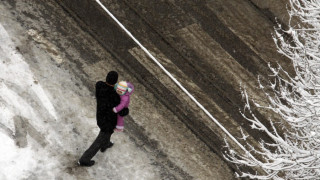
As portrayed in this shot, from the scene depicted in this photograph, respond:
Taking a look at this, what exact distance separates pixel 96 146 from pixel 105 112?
904 mm

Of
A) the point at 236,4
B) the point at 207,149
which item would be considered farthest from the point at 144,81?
the point at 236,4

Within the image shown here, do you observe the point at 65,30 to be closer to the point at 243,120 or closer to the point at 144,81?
the point at 144,81

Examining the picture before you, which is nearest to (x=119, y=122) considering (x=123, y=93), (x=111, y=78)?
(x=123, y=93)

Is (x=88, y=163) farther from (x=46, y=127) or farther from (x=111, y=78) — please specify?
(x=111, y=78)

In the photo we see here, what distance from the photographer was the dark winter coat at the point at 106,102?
26.5ft

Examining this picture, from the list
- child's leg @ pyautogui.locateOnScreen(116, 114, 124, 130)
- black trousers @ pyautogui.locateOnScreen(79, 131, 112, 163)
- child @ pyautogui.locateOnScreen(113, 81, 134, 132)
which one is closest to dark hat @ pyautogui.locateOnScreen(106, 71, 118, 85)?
child @ pyautogui.locateOnScreen(113, 81, 134, 132)

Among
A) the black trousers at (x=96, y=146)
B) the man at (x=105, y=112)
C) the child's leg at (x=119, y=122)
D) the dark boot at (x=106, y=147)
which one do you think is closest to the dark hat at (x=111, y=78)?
the man at (x=105, y=112)

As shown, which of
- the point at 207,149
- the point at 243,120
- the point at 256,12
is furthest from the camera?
the point at 256,12

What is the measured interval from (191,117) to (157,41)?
7.52 feet

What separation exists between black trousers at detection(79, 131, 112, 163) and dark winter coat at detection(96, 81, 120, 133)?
37 centimetres

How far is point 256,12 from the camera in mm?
13062

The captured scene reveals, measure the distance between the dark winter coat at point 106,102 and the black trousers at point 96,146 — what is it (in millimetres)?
372

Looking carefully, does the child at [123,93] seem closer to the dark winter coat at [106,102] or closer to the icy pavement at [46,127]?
the dark winter coat at [106,102]

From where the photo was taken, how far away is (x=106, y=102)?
8.12 metres
